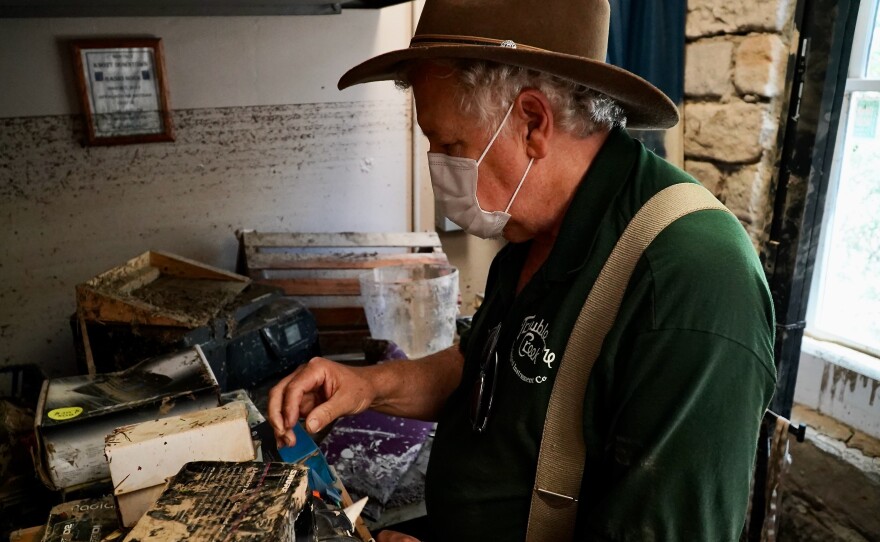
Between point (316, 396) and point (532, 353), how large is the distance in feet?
1.85

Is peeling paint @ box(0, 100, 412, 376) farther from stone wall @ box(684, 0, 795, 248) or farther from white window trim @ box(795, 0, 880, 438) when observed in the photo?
white window trim @ box(795, 0, 880, 438)

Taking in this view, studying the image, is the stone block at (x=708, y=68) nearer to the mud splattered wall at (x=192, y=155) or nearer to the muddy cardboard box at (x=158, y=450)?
the mud splattered wall at (x=192, y=155)

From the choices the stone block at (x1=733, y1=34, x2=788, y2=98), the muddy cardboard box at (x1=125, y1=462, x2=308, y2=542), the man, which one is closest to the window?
the stone block at (x1=733, y1=34, x2=788, y2=98)

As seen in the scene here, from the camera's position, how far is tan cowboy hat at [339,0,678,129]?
103 centimetres

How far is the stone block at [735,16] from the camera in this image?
73.5 inches

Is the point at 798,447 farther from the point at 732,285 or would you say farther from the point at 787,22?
the point at 732,285

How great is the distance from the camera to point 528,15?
3.50ft

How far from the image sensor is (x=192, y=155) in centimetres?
264

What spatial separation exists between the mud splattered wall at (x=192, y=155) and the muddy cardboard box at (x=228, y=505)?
215 centimetres

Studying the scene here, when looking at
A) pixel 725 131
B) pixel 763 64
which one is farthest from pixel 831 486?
pixel 763 64

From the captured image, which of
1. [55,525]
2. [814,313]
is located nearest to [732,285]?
[55,525]

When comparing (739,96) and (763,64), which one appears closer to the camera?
(763,64)

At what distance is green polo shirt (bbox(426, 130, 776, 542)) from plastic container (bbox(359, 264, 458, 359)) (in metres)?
1.19

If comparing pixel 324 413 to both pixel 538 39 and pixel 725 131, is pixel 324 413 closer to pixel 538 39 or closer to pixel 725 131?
pixel 538 39
